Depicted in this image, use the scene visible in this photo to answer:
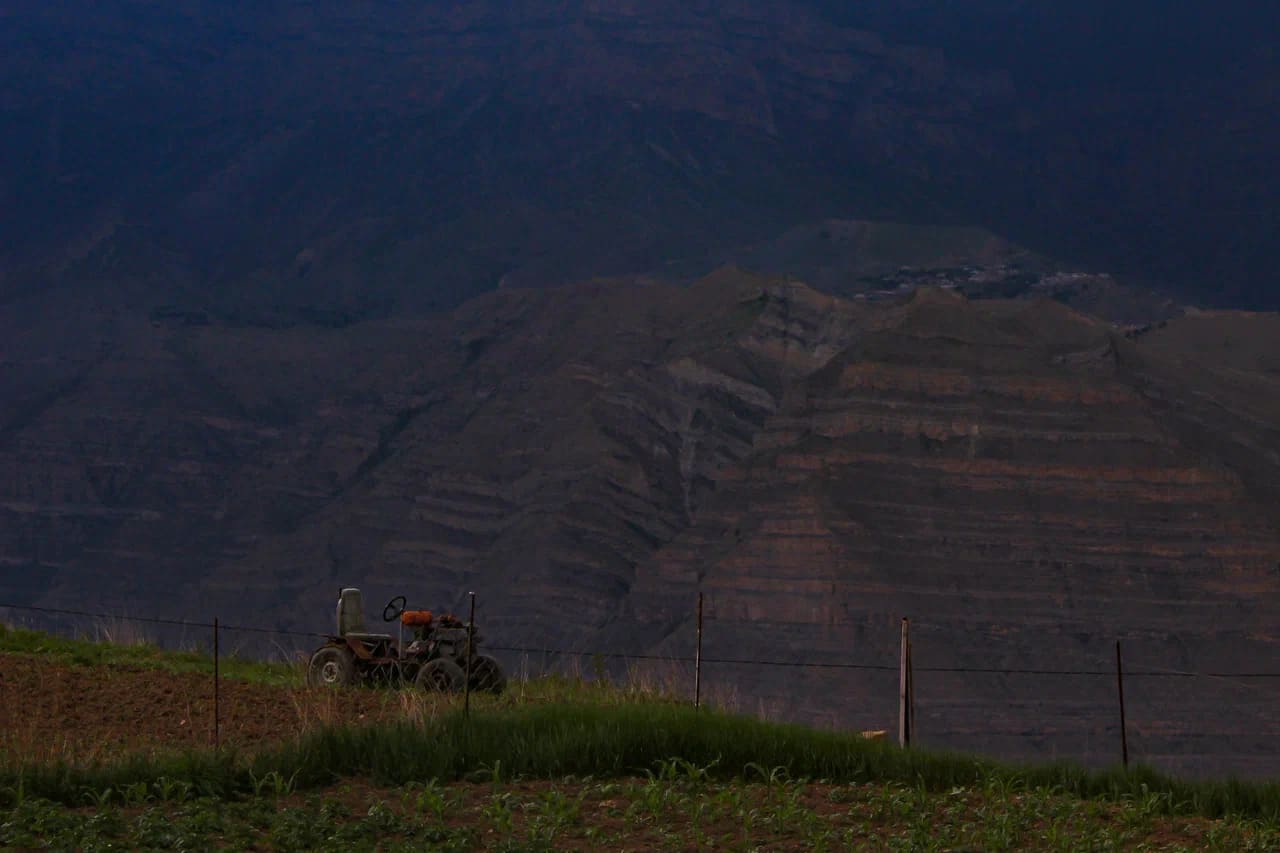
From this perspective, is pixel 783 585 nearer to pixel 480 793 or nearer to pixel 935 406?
pixel 935 406

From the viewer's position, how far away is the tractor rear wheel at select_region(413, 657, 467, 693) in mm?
21875

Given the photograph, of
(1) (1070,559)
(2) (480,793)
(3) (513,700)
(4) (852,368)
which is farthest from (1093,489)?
(2) (480,793)

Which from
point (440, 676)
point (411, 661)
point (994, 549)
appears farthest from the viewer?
point (994, 549)

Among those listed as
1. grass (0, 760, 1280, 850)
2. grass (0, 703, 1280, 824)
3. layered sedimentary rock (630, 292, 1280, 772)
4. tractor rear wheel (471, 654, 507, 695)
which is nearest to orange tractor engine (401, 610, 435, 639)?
tractor rear wheel (471, 654, 507, 695)

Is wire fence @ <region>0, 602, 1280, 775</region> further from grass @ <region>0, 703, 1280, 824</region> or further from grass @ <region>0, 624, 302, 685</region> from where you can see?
grass @ <region>0, 703, 1280, 824</region>

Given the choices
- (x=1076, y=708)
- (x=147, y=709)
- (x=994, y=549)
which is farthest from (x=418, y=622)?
(x=994, y=549)

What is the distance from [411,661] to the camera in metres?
22.6

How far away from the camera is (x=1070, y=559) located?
71.7m

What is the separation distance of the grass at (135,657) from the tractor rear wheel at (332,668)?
1.12 ft

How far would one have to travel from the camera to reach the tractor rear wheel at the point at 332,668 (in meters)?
22.6

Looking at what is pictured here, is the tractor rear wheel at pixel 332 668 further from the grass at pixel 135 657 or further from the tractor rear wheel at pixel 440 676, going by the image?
the tractor rear wheel at pixel 440 676

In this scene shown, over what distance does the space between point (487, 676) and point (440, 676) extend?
1.73ft

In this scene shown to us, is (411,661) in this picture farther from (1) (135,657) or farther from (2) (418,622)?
A: (1) (135,657)

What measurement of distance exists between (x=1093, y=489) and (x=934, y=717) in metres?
18.1
